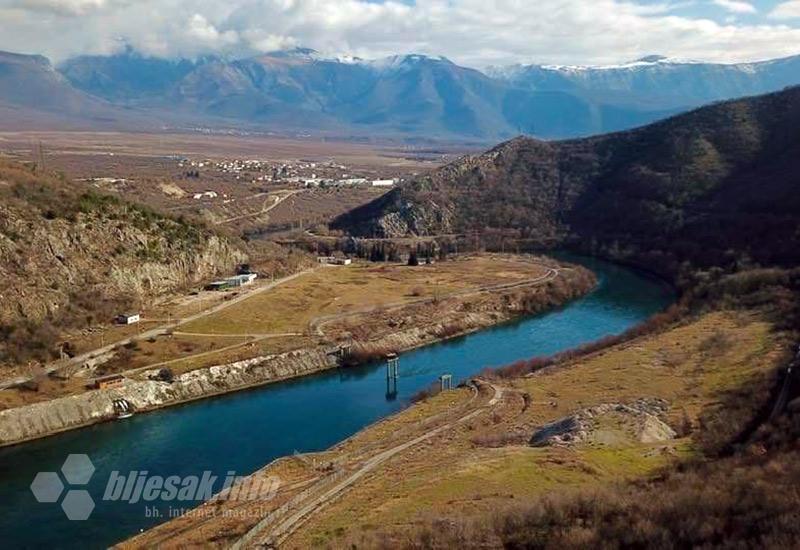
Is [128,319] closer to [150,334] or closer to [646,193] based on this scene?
[150,334]

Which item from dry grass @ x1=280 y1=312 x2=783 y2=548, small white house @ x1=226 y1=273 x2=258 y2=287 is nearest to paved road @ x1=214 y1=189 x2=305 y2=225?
small white house @ x1=226 y1=273 x2=258 y2=287

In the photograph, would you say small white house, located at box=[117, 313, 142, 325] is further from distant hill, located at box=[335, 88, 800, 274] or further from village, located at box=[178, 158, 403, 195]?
village, located at box=[178, 158, 403, 195]

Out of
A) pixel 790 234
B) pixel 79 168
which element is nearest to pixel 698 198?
pixel 790 234

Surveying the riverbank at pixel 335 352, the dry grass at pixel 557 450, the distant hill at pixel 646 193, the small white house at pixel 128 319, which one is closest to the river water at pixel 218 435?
the riverbank at pixel 335 352

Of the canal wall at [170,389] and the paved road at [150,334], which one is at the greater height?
the paved road at [150,334]

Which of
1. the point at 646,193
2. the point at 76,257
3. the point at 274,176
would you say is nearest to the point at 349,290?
the point at 76,257

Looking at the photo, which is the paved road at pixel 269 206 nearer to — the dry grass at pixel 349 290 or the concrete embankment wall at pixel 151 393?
the dry grass at pixel 349 290
